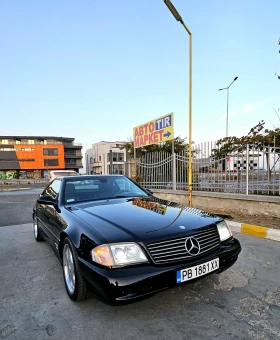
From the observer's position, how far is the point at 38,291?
2723 mm

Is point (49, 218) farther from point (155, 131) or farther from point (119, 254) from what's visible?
point (155, 131)

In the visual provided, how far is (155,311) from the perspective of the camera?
2.23 metres

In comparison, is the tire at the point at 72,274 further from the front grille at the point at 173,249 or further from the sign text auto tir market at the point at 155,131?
the sign text auto tir market at the point at 155,131

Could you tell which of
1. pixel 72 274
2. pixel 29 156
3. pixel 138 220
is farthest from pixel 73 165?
pixel 138 220

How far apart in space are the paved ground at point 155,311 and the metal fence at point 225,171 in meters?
Answer: 3.80

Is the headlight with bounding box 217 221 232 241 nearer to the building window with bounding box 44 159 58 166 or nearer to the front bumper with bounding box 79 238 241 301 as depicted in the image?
the front bumper with bounding box 79 238 241 301

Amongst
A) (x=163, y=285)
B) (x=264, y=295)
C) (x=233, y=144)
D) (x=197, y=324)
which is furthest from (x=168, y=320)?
(x=233, y=144)

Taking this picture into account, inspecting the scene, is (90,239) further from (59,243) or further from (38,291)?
(38,291)

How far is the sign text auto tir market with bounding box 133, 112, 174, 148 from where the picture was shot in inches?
381

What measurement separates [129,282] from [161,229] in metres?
0.56

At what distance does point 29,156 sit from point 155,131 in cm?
7115

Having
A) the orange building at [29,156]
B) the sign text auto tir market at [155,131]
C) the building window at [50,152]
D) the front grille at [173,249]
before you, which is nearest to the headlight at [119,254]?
the front grille at [173,249]

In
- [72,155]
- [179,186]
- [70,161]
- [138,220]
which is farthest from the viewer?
[72,155]

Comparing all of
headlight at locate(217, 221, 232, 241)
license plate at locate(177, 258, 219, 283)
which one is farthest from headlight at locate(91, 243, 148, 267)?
headlight at locate(217, 221, 232, 241)
